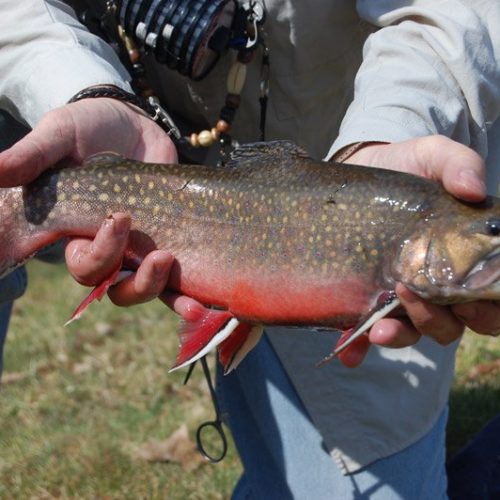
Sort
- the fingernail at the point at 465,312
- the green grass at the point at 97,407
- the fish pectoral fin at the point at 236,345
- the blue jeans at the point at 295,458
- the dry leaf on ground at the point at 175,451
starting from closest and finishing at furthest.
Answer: the fingernail at the point at 465,312 → the fish pectoral fin at the point at 236,345 → the blue jeans at the point at 295,458 → the green grass at the point at 97,407 → the dry leaf on ground at the point at 175,451

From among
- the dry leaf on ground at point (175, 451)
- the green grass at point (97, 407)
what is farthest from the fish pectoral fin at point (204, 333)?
the dry leaf on ground at point (175, 451)

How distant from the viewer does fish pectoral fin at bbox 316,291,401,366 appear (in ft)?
6.81

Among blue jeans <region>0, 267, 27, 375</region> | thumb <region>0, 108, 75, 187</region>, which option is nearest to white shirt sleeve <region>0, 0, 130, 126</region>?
thumb <region>0, 108, 75, 187</region>

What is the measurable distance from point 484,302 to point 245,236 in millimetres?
588

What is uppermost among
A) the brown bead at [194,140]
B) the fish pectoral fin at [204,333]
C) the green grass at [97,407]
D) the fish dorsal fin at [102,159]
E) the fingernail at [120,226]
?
the fish dorsal fin at [102,159]

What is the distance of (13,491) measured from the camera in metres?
3.63

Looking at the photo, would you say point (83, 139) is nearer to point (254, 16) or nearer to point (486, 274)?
point (254, 16)

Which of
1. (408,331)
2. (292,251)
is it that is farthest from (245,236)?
(408,331)

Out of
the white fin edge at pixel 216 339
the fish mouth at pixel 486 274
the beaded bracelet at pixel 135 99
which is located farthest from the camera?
the beaded bracelet at pixel 135 99

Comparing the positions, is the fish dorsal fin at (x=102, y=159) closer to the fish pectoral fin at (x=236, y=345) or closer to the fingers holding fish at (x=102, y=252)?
the fingers holding fish at (x=102, y=252)

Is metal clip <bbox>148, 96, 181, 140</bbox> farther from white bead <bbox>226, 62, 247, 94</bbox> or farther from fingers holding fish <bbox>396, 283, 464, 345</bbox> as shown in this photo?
fingers holding fish <bbox>396, 283, 464, 345</bbox>

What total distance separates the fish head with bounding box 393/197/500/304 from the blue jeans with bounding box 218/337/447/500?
1.29 meters

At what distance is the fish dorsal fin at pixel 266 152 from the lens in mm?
2332

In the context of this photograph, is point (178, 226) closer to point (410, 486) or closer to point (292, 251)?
point (292, 251)
